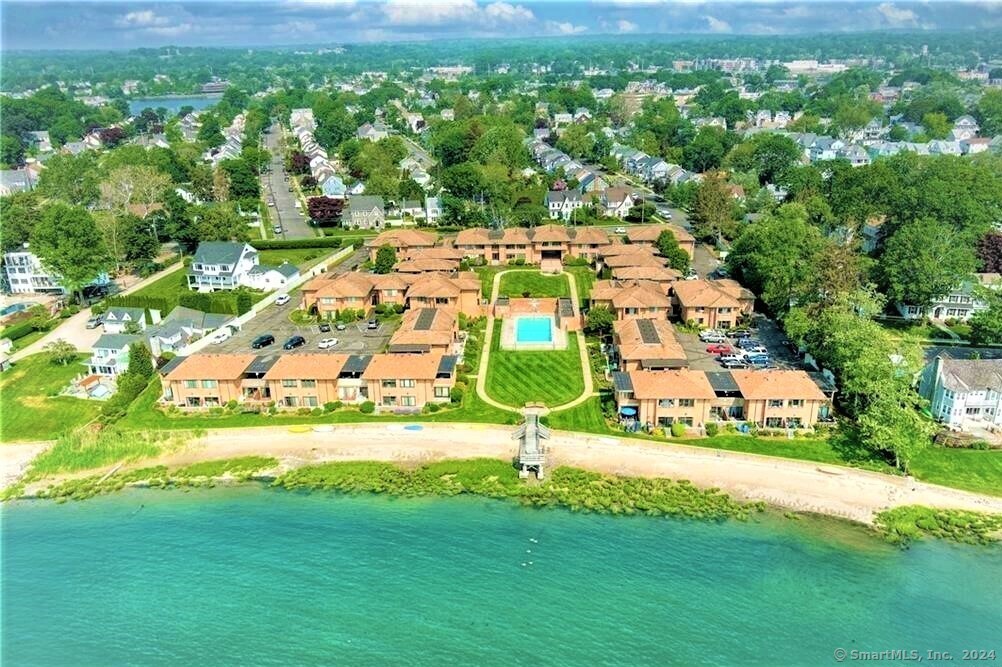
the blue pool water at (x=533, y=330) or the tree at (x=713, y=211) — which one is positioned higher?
the tree at (x=713, y=211)

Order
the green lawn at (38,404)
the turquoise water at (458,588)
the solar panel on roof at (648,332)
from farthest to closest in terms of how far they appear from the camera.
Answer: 1. the solar panel on roof at (648,332)
2. the green lawn at (38,404)
3. the turquoise water at (458,588)

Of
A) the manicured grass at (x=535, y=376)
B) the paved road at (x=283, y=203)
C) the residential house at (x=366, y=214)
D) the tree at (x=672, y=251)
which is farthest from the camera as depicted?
the residential house at (x=366, y=214)

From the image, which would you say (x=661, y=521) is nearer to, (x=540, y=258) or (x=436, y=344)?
(x=436, y=344)

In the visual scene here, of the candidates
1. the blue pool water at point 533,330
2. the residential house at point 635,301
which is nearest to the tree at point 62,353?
the blue pool water at point 533,330

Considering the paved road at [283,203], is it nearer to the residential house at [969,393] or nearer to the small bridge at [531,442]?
the small bridge at [531,442]

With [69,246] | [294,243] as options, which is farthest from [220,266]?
[294,243]

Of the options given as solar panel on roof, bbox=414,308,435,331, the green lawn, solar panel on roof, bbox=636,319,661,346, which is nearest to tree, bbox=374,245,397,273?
solar panel on roof, bbox=414,308,435,331

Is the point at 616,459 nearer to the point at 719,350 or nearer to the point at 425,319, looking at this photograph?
the point at 719,350

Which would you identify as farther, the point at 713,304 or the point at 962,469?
the point at 713,304
